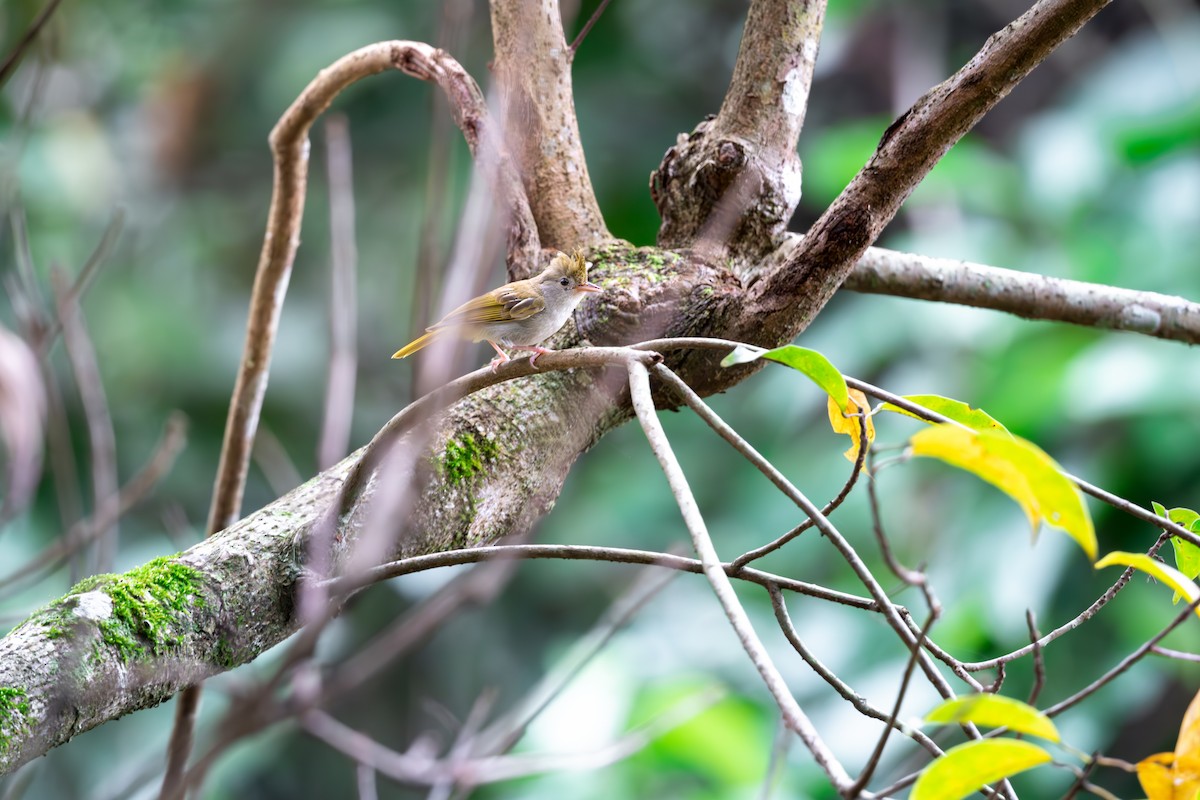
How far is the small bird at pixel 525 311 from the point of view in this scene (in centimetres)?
167

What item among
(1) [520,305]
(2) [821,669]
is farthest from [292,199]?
(2) [821,669]

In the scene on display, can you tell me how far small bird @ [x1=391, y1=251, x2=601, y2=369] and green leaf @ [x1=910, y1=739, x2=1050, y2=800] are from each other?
597 millimetres

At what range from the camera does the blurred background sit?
503 cm

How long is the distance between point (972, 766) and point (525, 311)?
1.49 metres

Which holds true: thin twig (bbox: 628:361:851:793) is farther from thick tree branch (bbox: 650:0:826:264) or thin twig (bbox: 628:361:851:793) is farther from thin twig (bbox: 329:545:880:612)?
thick tree branch (bbox: 650:0:826:264)

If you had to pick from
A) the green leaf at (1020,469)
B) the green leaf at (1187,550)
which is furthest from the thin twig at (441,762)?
the green leaf at (1020,469)

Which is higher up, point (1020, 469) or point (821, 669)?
point (1020, 469)

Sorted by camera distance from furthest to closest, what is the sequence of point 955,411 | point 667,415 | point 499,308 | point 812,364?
point 667,415 < point 499,308 < point 955,411 < point 812,364

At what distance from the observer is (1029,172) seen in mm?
6430

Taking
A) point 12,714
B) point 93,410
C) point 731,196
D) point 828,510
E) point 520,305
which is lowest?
point 12,714

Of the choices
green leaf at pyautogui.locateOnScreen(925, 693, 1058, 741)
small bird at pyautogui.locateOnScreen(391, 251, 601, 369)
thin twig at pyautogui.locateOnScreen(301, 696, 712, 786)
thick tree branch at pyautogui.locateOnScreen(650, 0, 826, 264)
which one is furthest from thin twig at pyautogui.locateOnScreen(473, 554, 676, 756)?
green leaf at pyautogui.locateOnScreen(925, 693, 1058, 741)

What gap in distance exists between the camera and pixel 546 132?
1.74 m

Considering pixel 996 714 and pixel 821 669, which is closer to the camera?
pixel 996 714

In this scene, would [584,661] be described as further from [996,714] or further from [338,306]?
[996,714]
